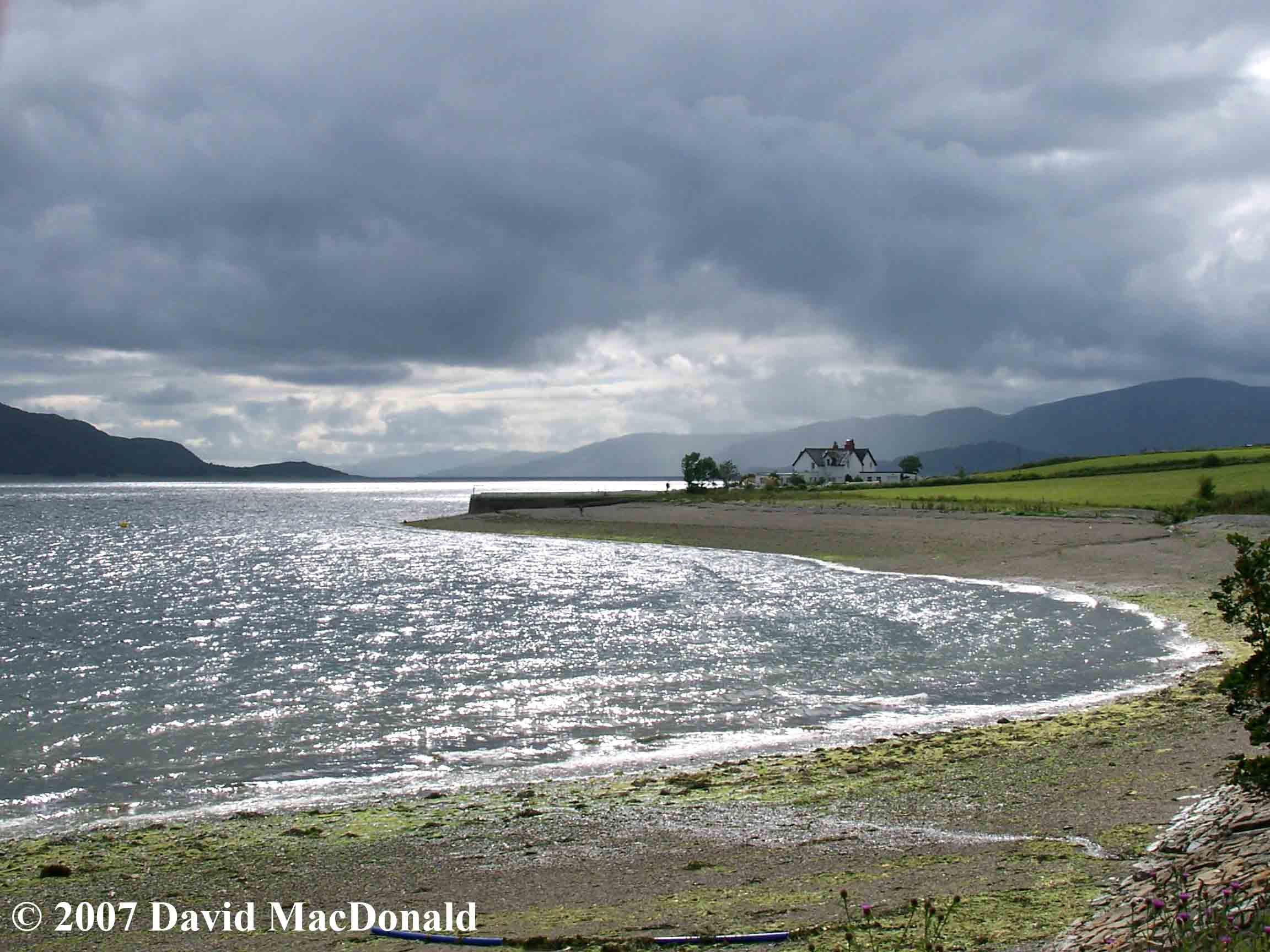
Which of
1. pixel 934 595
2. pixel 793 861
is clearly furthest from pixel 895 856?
pixel 934 595

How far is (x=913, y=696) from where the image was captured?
63.3ft

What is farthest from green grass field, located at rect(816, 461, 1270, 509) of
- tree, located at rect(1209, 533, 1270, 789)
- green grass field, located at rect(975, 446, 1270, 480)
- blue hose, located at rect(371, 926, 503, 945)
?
blue hose, located at rect(371, 926, 503, 945)

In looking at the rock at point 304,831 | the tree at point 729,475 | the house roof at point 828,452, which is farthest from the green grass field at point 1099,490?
the house roof at point 828,452

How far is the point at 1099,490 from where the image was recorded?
236ft

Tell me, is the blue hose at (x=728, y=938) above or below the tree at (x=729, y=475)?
below

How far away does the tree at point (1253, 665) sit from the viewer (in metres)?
7.42

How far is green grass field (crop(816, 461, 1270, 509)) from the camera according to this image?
62.2 metres

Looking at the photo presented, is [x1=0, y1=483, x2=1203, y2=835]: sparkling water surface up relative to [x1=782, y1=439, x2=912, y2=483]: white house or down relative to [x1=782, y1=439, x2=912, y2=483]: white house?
down

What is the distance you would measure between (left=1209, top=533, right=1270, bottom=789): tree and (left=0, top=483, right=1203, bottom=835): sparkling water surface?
857 centimetres

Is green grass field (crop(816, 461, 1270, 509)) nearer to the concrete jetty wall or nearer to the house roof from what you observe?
the concrete jetty wall

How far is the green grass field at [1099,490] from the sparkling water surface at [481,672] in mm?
25368

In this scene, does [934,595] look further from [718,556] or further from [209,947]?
[209,947]

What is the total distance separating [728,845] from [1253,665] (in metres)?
5.32

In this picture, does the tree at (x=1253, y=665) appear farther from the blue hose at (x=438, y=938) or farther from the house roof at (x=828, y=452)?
the house roof at (x=828, y=452)
